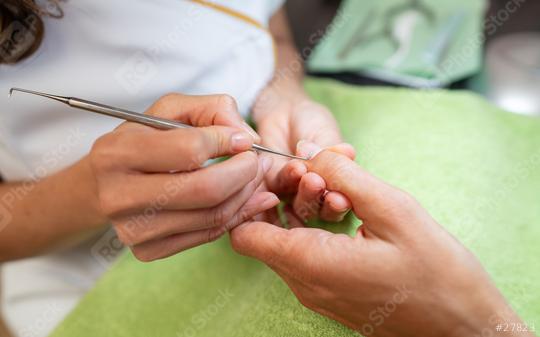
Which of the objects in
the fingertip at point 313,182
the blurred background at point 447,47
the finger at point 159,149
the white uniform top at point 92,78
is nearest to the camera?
the finger at point 159,149

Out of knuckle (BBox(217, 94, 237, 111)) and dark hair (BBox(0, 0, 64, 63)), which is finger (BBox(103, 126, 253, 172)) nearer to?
knuckle (BBox(217, 94, 237, 111))

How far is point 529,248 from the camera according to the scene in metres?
0.62

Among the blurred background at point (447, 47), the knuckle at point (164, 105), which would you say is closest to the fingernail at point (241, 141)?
the knuckle at point (164, 105)

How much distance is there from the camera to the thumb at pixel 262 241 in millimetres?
483

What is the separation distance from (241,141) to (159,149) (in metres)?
0.10

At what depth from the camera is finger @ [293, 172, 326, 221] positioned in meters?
0.52

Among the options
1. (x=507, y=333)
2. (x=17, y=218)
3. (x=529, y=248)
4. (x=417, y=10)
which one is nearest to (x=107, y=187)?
(x=17, y=218)

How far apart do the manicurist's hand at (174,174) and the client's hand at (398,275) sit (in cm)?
11

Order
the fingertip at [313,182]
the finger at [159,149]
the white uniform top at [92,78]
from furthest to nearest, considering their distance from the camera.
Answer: the white uniform top at [92,78] < the fingertip at [313,182] < the finger at [159,149]

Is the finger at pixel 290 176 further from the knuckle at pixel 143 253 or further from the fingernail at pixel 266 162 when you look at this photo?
the knuckle at pixel 143 253

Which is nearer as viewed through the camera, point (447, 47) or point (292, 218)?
point (292, 218)

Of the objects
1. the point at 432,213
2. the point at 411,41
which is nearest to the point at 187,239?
the point at 432,213

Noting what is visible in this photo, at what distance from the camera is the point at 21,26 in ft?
1.86

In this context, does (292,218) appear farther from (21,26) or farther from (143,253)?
(21,26)
